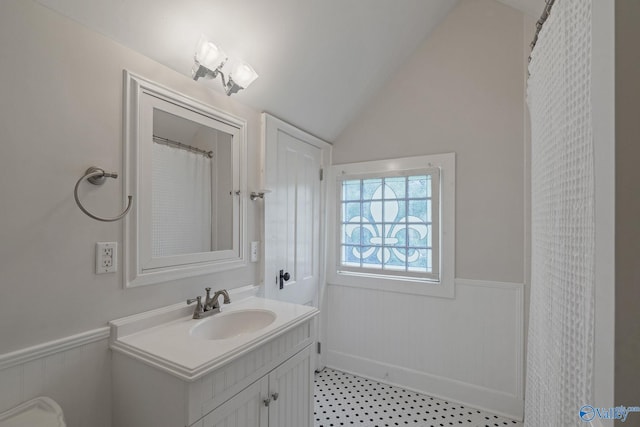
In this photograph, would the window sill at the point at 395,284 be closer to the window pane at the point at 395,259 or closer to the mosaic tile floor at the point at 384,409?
the window pane at the point at 395,259

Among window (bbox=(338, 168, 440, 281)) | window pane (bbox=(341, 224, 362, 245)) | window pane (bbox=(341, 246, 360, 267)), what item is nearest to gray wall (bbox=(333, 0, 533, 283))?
window (bbox=(338, 168, 440, 281))

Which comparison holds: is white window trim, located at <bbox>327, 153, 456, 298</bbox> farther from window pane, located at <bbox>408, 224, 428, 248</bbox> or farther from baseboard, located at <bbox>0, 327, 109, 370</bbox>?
baseboard, located at <bbox>0, 327, 109, 370</bbox>

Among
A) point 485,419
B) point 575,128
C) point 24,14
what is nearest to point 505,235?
point 485,419

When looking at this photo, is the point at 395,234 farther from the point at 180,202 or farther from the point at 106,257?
the point at 106,257

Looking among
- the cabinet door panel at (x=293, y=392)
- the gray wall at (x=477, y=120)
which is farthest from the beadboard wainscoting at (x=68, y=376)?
the gray wall at (x=477, y=120)

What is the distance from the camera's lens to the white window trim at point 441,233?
216cm

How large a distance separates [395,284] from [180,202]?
1708 mm

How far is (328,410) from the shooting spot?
201 cm

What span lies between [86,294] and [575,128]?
5.63 feet

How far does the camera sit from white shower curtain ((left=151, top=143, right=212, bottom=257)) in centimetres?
135

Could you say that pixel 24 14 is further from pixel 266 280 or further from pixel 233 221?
pixel 266 280

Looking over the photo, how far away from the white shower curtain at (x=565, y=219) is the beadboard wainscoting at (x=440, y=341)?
847 millimetres

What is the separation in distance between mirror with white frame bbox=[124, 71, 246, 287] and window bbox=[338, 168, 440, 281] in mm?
1075
